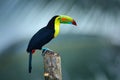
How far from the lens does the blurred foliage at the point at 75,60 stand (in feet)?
27.7

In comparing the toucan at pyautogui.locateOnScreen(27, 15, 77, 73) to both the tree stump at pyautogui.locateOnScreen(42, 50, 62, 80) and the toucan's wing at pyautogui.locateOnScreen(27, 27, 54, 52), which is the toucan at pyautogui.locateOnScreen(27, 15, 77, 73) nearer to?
the toucan's wing at pyautogui.locateOnScreen(27, 27, 54, 52)

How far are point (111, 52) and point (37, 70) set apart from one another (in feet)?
3.77

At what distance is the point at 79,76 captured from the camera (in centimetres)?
890

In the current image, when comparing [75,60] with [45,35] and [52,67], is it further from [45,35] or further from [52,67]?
[52,67]

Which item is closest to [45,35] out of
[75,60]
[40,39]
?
[40,39]

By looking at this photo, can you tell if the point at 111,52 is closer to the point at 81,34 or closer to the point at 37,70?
the point at 81,34

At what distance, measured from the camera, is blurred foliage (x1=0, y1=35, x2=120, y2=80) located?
8438 mm

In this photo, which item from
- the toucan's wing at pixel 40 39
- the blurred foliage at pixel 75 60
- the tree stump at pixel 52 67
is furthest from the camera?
the blurred foliage at pixel 75 60

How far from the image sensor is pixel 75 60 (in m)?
8.87

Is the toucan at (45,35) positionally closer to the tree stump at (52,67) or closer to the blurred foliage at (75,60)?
the tree stump at (52,67)

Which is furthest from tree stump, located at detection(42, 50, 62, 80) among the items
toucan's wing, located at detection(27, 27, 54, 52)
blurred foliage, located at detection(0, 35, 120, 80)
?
blurred foliage, located at detection(0, 35, 120, 80)

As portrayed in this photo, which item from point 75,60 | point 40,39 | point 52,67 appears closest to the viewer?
point 52,67

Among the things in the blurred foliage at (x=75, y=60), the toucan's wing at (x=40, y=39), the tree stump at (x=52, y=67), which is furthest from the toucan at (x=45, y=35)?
the blurred foliage at (x=75, y=60)

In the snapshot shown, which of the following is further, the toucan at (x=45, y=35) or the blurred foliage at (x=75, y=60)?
the blurred foliage at (x=75, y=60)
